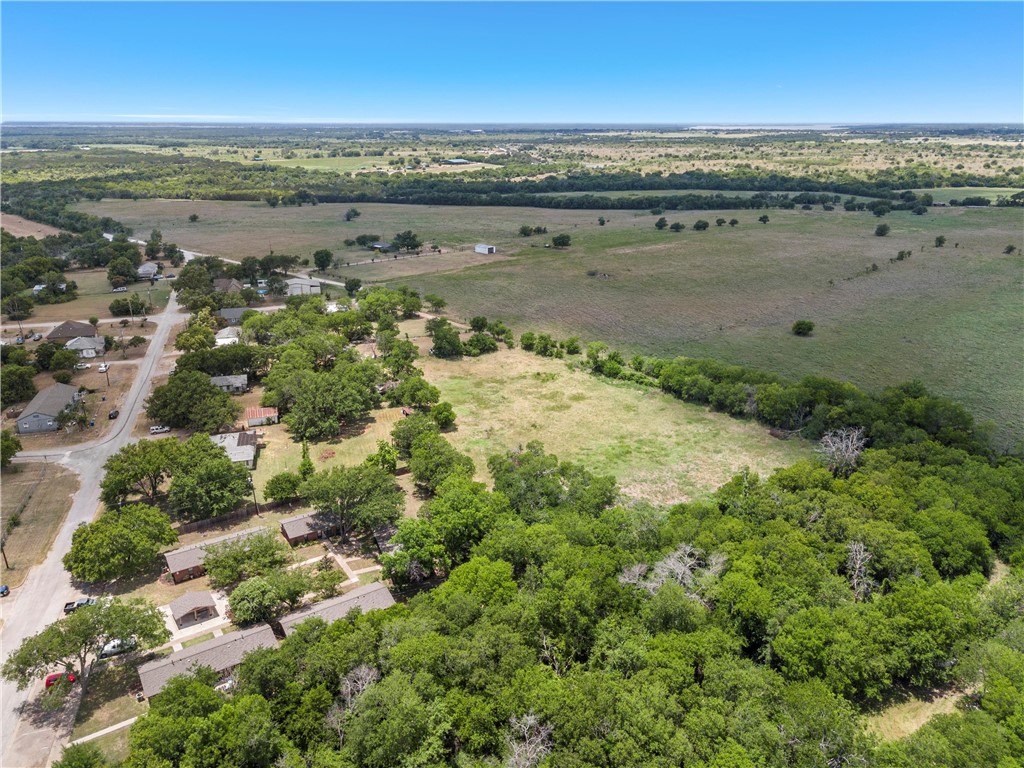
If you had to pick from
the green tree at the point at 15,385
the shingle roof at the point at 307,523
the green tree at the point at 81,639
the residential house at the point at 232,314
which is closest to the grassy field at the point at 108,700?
the green tree at the point at 81,639

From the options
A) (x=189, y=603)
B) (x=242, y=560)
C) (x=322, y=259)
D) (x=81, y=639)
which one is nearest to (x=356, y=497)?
(x=242, y=560)

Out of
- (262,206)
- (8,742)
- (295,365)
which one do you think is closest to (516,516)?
(8,742)

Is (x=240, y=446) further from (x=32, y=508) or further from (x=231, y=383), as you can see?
(x=231, y=383)

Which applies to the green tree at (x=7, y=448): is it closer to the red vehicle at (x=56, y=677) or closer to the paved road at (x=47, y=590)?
the paved road at (x=47, y=590)

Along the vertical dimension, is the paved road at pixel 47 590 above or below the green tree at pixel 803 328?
below

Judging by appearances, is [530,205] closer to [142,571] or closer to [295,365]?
[295,365]

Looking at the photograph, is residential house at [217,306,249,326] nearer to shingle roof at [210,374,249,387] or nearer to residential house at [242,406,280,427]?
shingle roof at [210,374,249,387]
